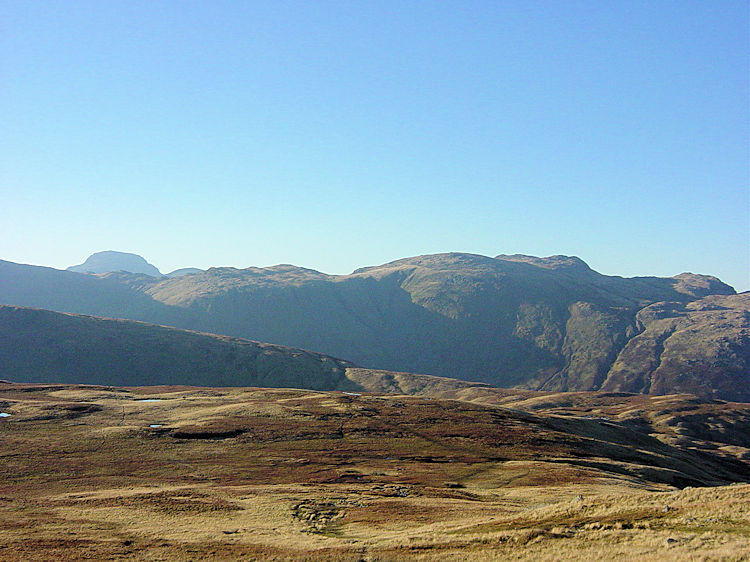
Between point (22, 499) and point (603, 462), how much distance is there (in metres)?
77.0

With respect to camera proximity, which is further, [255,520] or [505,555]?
[255,520]

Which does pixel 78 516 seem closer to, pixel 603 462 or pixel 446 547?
pixel 446 547

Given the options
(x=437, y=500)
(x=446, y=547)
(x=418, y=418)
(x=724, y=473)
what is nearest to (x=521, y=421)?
(x=418, y=418)

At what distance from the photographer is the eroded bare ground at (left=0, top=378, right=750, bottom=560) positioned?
35438 mm

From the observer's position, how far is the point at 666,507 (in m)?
39.1

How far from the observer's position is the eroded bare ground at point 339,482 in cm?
3544

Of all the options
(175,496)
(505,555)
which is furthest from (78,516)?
(505,555)

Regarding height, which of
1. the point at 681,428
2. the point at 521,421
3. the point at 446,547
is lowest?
the point at 681,428

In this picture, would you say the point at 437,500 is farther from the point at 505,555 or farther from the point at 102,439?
the point at 102,439

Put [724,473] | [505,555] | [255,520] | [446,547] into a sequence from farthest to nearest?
[724,473], [255,520], [446,547], [505,555]

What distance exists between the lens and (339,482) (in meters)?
66.4

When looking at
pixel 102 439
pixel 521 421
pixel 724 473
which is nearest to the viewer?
pixel 102 439

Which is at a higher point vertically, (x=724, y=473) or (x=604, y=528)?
(x=604, y=528)

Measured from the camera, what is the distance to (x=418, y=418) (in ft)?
353
